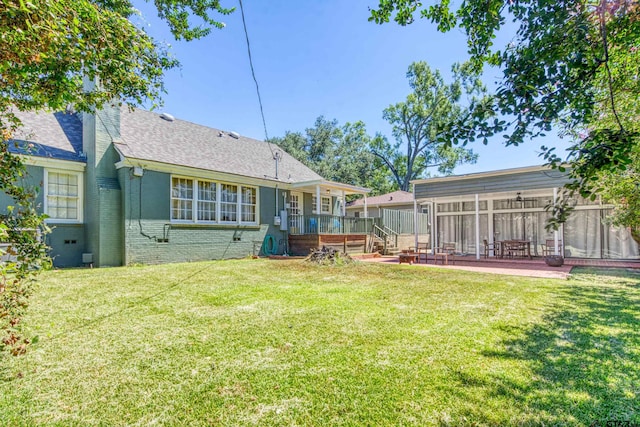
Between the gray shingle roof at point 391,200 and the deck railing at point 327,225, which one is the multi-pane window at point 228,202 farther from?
the gray shingle roof at point 391,200

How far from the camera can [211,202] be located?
38.6 ft

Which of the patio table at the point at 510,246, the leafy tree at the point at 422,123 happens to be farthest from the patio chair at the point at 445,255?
the leafy tree at the point at 422,123

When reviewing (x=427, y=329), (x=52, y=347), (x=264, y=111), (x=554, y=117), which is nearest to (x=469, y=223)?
(x=264, y=111)

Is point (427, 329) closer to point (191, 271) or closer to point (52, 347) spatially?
point (52, 347)

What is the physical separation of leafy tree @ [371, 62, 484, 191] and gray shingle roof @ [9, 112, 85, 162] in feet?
91.5

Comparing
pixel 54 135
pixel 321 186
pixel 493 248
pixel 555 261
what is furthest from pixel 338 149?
pixel 54 135

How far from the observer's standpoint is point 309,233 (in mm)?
13383

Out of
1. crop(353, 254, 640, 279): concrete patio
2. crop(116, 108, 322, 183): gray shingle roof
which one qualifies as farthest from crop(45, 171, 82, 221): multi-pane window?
crop(353, 254, 640, 279): concrete patio

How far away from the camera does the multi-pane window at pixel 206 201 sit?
451 inches

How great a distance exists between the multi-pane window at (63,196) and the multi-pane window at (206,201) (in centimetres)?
365

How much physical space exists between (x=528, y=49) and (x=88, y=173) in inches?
463

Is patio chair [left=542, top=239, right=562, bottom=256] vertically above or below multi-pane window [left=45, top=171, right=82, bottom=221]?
below

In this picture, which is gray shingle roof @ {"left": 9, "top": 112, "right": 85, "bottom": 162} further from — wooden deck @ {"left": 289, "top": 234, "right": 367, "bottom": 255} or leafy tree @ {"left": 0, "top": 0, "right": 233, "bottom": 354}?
wooden deck @ {"left": 289, "top": 234, "right": 367, "bottom": 255}

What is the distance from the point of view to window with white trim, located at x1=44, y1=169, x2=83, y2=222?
9.24 metres
